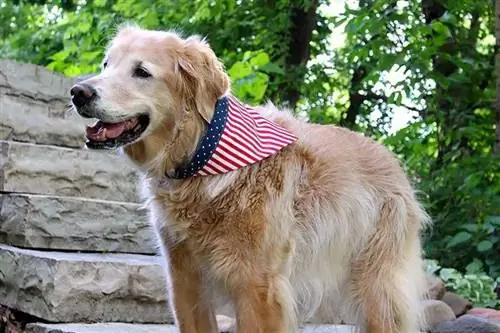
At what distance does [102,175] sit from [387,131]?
16.2 feet

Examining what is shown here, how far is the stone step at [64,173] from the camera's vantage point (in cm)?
389

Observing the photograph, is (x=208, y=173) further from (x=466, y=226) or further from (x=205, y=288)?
(x=466, y=226)

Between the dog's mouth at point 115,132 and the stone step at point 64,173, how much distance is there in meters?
1.18

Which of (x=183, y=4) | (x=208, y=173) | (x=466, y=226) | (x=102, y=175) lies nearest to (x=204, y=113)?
(x=208, y=173)

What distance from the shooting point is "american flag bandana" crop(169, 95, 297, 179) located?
2.64 m

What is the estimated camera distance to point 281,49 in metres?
7.62

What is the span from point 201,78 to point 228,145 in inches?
9.9

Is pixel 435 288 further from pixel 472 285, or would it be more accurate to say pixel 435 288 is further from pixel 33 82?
pixel 33 82

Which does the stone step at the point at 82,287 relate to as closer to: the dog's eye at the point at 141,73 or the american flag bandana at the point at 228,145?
the american flag bandana at the point at 228,145

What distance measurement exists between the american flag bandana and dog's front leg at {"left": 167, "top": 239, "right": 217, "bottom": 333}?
0.91 ft

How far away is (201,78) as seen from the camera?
2.58m

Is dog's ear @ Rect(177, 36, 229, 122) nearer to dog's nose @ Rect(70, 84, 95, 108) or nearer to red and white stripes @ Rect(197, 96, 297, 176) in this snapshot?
red and white stripes @ Rect(197, 96, 297, 176)

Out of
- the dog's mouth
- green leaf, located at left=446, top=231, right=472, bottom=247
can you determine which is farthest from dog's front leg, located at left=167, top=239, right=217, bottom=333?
green leaf, located at left=446, top=231, right=472, bottom=247

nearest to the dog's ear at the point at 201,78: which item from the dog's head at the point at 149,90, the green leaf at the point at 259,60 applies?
the dog's head at the point at 149,90
